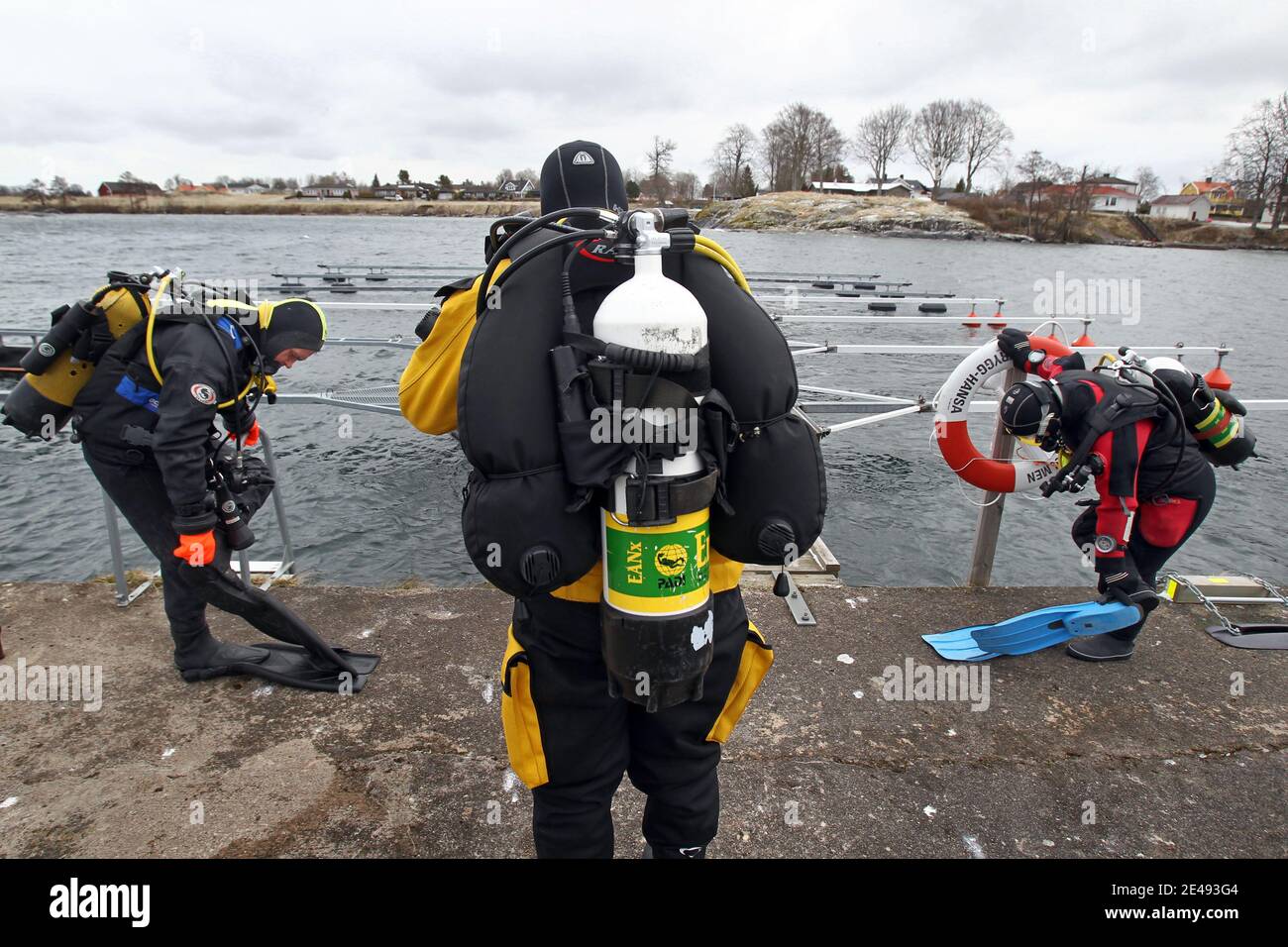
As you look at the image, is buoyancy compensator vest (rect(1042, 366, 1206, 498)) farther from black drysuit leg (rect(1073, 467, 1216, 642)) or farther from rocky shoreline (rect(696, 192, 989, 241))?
rocky shoreline (rect(696, 192, 989, 241))

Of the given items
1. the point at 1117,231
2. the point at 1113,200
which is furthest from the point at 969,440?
the point at 1113,200

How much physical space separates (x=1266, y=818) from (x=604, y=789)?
2759 millimetres

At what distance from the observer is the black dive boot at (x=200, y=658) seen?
367 cm

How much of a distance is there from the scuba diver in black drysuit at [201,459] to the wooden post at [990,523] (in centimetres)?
383

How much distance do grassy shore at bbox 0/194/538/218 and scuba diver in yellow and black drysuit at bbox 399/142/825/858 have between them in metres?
87.6

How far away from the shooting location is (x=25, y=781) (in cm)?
303

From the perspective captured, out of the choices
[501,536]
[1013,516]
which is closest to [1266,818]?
[501,536]

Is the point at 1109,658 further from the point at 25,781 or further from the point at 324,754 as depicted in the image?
the point at 25,781

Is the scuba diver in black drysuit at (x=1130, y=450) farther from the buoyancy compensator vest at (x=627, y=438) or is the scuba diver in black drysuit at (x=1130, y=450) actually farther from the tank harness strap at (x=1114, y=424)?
the buoyancy compensator vest at (x=627, y=438)

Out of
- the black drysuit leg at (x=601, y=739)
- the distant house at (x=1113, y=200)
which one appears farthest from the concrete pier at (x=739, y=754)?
the distant house at (x=1113, y=200)

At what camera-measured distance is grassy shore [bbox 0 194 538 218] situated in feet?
281

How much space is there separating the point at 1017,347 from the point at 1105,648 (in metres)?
1.78

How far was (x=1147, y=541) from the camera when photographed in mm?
4195

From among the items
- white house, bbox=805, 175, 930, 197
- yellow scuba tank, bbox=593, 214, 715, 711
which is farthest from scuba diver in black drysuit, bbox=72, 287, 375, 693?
white house, bbox=805, 175, 930, 197
